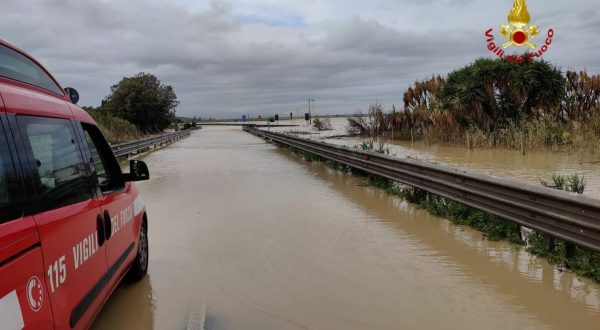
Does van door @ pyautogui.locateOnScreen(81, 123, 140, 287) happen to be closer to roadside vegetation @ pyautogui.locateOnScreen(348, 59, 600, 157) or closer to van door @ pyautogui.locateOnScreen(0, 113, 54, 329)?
Answer: van door @ pyautogui.locateOnScreen(0, 113, 54, 329)

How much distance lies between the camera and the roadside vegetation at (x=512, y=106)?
22.1 metres

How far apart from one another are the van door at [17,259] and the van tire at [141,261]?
2.71 metres

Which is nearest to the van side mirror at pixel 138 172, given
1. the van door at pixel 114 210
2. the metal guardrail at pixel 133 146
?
the van door at pixel 114 210

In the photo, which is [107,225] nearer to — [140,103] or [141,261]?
[141,261]

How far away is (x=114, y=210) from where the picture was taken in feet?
14.7

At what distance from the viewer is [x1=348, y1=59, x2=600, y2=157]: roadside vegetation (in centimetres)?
2208

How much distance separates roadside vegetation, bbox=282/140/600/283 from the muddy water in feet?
0.58

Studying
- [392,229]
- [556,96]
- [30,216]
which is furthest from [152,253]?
[556,96]

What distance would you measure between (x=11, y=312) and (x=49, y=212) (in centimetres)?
78

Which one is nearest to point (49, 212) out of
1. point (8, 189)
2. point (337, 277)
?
point (8, 189)

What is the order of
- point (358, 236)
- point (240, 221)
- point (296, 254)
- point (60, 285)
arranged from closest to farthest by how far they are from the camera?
point (60, 285) < point (296, 254) < point (358, 236) < point (240, 221)

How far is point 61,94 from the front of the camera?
420cm

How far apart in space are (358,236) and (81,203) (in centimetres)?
468

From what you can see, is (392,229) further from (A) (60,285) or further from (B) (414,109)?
(B) (414,109)
